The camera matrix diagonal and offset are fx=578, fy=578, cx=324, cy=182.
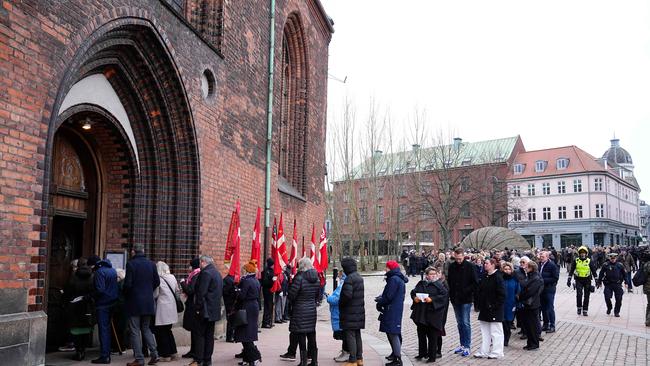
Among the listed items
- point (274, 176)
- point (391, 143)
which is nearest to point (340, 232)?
point (391, 143)

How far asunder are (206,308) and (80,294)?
2024 millimetres

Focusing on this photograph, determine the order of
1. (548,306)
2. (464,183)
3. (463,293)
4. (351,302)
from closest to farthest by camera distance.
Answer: (351,302)
(463,293)
(548,306)
(464,183)

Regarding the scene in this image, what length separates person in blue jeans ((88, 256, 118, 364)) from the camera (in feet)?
26.7

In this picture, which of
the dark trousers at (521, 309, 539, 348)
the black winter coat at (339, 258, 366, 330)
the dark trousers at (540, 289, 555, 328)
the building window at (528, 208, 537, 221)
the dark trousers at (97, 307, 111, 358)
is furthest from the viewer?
the building window at (528, 208, 537, 221)

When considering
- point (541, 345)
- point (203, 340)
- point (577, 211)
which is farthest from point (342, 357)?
point (577, 211)

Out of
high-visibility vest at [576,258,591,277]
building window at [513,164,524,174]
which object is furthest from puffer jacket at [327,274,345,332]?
building window at [513,164,524,174]

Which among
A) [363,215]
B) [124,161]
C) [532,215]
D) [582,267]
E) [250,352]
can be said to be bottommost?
[250,352]

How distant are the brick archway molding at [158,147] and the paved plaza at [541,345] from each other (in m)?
1.97

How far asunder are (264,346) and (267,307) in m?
2.50

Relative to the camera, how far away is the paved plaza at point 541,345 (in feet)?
29.7

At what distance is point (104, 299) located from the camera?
8.27 meters

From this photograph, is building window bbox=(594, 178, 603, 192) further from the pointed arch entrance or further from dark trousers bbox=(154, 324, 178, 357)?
dark trousers bbox=(154, 324, 178, 357)

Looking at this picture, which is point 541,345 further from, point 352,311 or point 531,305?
point 352,311

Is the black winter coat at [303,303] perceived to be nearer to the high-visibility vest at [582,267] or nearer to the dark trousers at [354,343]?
the dark trousers at [354,343]
